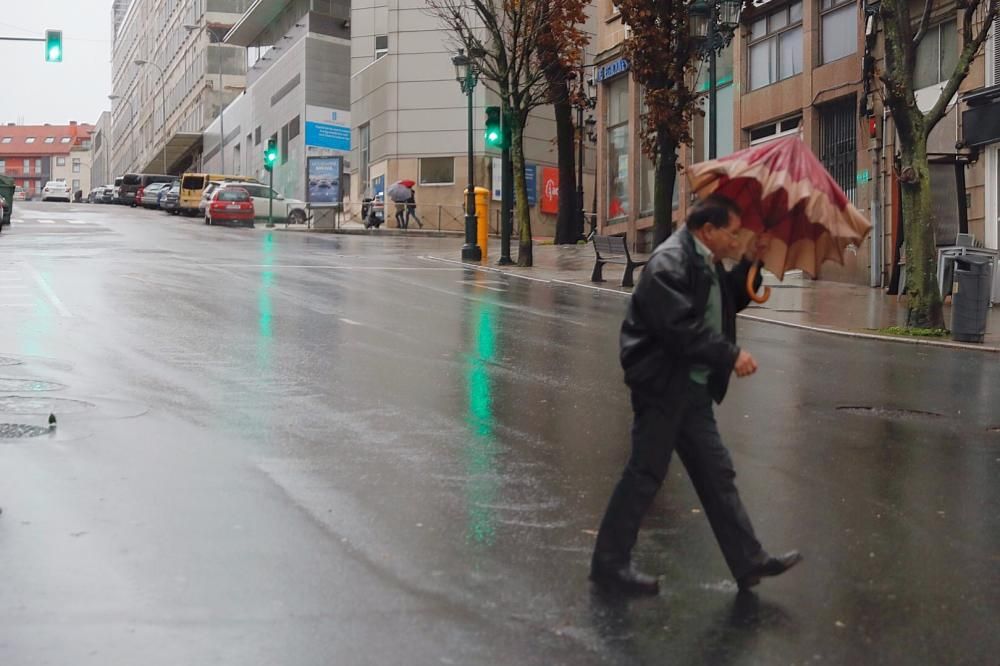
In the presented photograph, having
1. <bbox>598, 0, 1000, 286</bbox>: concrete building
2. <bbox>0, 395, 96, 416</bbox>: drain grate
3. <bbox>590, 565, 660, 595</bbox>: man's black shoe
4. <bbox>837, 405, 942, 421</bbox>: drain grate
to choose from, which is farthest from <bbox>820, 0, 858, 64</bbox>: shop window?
<bbox>590, 565, 660, 595</bbox>: man's black shoe

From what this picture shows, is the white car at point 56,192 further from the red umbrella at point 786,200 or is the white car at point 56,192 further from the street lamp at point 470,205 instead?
the red umbrella at point 786,200

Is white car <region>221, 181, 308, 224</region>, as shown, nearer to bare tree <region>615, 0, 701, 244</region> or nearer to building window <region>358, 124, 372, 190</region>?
building window <region>358, 124, 372, 190</region>

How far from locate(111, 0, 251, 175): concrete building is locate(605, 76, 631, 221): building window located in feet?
168

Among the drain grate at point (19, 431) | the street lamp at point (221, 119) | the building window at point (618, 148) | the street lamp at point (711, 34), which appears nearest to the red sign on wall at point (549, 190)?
the building window at point (618, 148)

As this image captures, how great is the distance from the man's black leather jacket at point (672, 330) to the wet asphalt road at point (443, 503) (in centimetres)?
92

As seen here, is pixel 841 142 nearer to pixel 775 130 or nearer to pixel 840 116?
pixel 840 116

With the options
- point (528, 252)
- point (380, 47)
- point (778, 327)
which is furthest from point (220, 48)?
point (778, 327)

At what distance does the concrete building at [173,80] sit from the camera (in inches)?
3848

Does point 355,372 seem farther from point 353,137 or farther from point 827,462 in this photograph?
point 353,137

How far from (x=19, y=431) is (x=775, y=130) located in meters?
24.3

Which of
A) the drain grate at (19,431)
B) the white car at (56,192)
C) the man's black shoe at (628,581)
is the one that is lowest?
the man's black shoe at (628,581)

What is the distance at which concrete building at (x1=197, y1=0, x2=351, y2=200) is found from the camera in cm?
6619

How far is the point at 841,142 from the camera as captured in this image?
27781 millimetres

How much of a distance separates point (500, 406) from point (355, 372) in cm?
211
